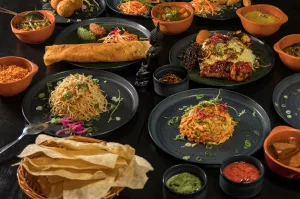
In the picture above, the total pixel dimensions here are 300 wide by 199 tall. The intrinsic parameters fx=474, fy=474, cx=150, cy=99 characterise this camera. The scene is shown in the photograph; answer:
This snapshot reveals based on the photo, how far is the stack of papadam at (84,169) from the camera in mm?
2115

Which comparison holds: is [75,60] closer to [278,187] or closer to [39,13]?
[39,13]

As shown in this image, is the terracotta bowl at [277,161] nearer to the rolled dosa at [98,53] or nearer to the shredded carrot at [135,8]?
the rolled dosa at [98,53]

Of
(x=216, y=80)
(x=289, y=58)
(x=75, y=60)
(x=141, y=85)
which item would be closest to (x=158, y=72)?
(x=141, y=85)

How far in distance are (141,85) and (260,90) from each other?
0.76m

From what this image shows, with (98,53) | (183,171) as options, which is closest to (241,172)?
(183,171)

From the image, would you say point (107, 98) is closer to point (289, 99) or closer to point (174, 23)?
point (174, 23)

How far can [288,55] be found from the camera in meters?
Result: 3.09

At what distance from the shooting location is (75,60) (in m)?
3.25

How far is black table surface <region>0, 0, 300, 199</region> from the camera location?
235 cm

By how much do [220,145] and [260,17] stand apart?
4.73 ft

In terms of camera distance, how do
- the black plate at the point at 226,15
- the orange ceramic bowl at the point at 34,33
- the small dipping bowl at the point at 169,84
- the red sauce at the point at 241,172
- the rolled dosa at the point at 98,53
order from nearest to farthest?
the red sauce at the point at 241,172 → the small dipping bowl at the point at 169,84 → the rolled dosa at the point at 98,53 → the orange ceramic bowl at the point at 34,33 → the black plate at the point at 226,15

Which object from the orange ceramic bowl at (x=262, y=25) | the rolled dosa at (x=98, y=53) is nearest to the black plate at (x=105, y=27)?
the rolled dosa at (x=98, y=53)

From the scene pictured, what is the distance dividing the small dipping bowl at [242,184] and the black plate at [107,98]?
0.69m

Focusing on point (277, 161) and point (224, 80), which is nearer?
point (277, 161)
